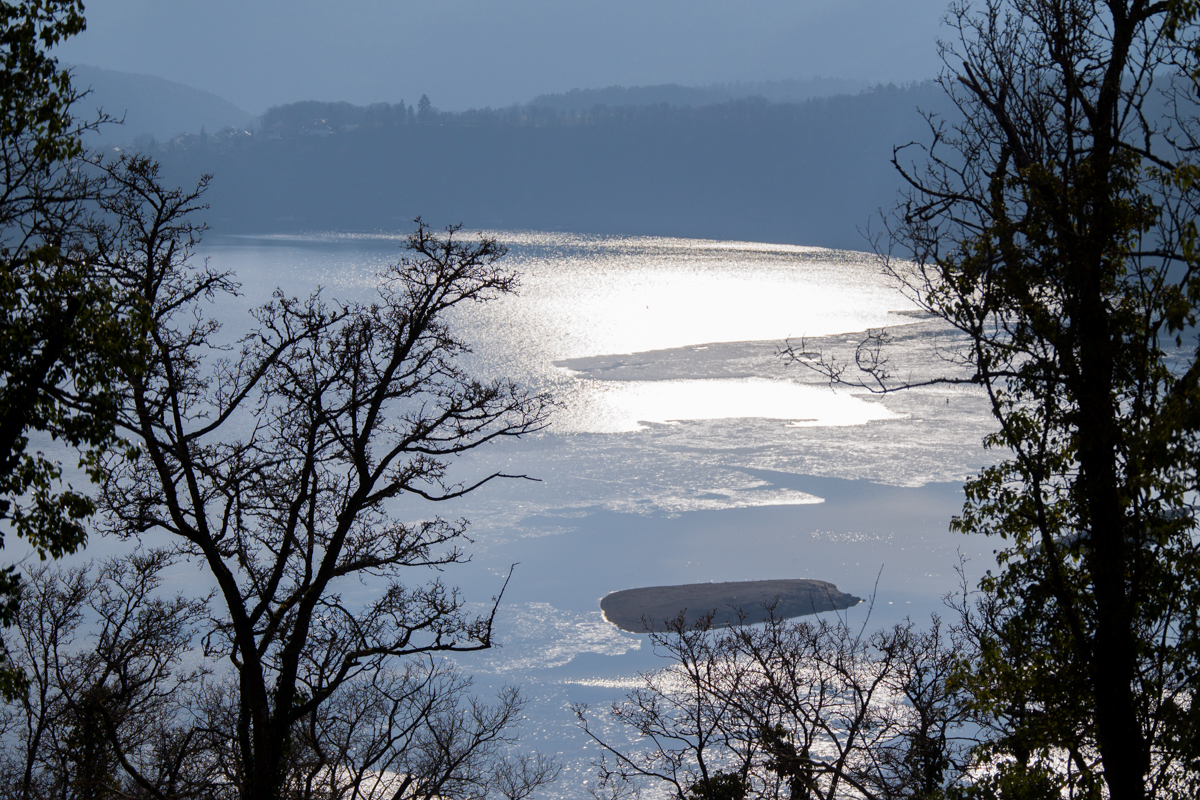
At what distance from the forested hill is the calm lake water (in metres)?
68.7

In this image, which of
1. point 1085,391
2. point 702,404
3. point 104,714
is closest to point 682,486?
point 702,404

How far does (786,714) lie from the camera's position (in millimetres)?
11164

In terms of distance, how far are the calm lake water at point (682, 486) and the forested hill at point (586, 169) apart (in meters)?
68.7

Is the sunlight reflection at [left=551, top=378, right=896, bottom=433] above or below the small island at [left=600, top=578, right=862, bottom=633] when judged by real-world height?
above

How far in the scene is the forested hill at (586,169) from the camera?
118m

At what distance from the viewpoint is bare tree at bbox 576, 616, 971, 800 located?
10.8 metres

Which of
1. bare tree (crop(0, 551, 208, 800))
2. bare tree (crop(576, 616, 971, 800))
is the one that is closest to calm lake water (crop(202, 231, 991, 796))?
bare tree (crop(576, 616, 971, 800))

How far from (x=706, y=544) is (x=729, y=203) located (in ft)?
349

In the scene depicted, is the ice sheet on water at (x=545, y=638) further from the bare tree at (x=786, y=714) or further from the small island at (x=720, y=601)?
the bare tree at (x=786, y=714)

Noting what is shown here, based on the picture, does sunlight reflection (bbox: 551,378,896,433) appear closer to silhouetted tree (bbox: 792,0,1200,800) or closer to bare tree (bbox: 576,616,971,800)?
bare tree (bbox: 576,616,971,800)

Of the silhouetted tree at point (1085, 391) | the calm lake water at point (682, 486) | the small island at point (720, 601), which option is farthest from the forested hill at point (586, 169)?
the silhouetted tree at point (1085, 391)

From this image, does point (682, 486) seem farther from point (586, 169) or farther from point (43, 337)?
point (586, 169)

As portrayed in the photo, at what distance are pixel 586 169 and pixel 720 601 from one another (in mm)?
120736

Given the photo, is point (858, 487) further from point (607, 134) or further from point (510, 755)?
point (607, 134)
